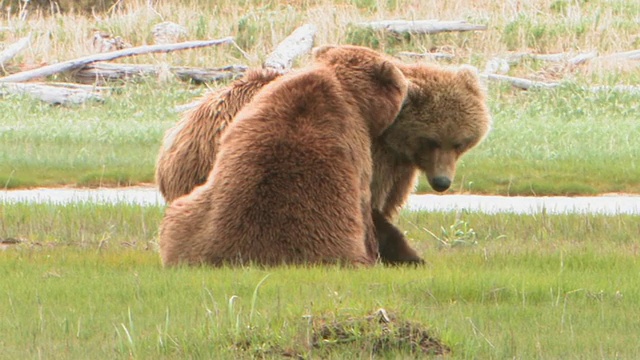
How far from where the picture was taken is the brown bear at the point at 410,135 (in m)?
7.40

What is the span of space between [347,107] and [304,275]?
1.15 metres

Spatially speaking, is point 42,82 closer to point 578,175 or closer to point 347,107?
point 578,175

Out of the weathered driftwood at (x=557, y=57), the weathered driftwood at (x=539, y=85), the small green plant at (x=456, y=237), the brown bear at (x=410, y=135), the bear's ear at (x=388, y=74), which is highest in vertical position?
the bear's ear at (x=388, y=74)

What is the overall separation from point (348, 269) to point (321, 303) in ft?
3.54

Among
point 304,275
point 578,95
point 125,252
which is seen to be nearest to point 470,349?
point 304,275

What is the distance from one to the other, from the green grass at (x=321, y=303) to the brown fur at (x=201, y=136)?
1.79 feet

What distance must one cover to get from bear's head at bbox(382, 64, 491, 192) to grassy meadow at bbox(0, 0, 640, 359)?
0.60 m

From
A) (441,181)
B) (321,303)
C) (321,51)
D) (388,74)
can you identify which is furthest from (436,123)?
(321,303)

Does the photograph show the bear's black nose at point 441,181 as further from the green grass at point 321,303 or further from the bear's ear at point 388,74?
the bear's ear at point 388,74

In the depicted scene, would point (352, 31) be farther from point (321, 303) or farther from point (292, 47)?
point (321, 303)

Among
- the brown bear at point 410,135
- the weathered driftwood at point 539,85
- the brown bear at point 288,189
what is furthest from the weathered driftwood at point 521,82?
the brown bear at point 288,189

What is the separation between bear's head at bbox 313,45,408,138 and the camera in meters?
6.94

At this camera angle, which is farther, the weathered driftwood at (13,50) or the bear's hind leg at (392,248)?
the weathered driftwood at (13,50)

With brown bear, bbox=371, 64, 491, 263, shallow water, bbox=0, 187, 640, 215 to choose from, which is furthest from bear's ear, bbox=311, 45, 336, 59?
shallow water, bbox=0, 187, 640, 215
